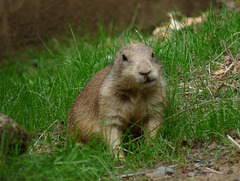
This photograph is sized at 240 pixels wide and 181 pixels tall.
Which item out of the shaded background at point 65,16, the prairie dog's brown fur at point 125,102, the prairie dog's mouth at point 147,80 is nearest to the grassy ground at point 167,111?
the prairie dog's brown fur at point 125,102

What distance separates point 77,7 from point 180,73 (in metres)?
4.57

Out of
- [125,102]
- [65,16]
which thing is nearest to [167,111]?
[125,102]

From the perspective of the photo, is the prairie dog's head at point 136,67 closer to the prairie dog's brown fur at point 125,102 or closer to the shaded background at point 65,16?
the prairie dog's brown fur at point 125,102

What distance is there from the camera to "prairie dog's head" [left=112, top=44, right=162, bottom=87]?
380 centimetres

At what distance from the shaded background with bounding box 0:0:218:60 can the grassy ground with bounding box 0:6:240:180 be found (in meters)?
2.65

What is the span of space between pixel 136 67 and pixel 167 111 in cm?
77

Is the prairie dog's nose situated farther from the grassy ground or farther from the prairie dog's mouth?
the grassy ground

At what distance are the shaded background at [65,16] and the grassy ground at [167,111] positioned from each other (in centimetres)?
265

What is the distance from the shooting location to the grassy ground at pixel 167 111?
11.3 ft

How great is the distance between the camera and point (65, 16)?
359 inches

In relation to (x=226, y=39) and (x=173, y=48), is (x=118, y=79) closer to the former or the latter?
(x=173, y=48)

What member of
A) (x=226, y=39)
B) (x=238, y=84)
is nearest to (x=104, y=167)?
(x=238, y=84)

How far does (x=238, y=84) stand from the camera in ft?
15.4

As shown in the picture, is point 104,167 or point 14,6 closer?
point 104,167
